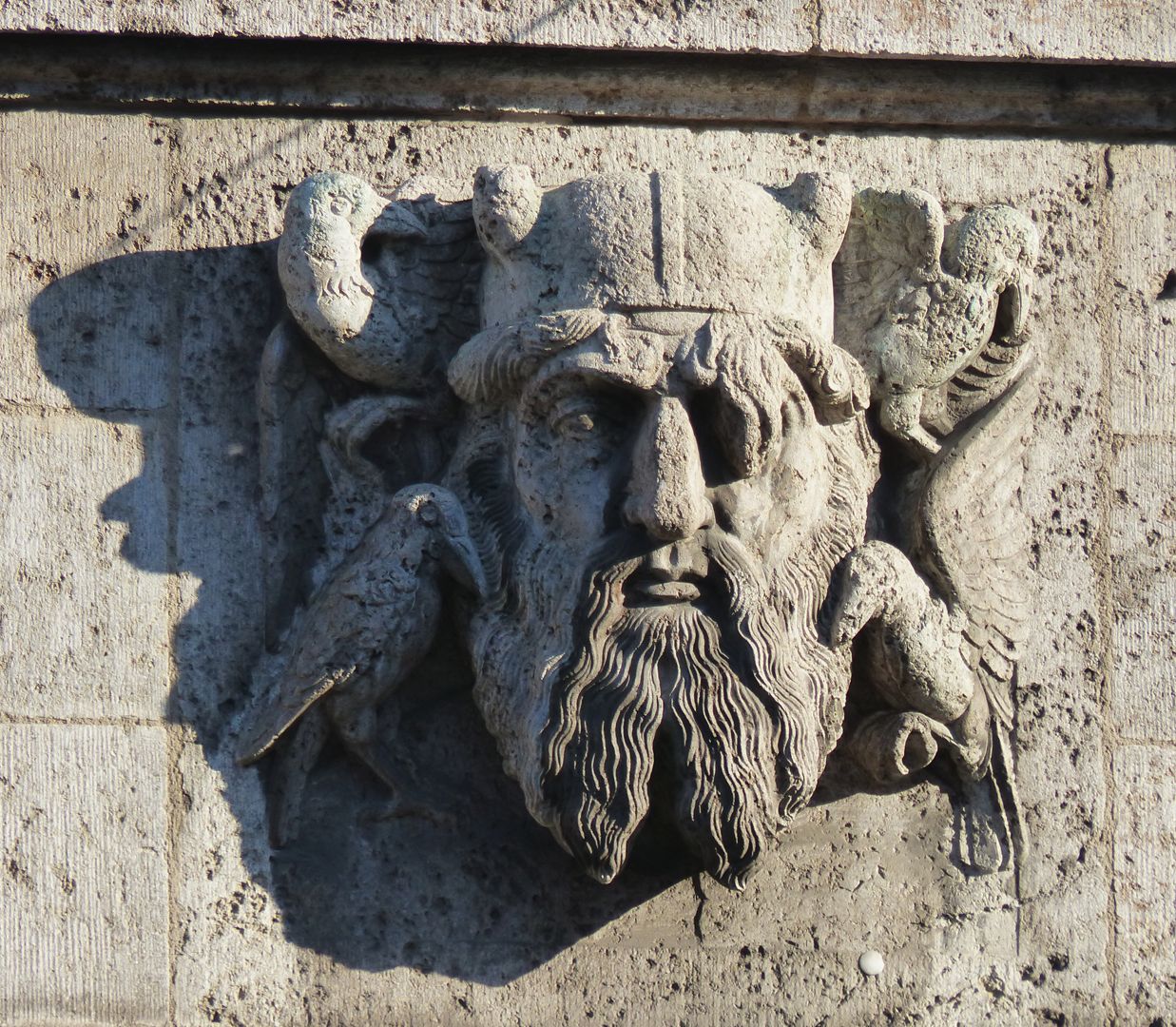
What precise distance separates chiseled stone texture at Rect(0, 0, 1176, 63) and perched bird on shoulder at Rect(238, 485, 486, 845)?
0.90 m

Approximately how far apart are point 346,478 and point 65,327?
0.61 meters

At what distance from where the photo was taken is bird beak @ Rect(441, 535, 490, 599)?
414cm

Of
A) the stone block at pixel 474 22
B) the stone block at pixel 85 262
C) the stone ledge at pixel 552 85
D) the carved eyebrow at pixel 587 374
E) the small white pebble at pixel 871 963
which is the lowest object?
the small white pebble at pixel 871 963

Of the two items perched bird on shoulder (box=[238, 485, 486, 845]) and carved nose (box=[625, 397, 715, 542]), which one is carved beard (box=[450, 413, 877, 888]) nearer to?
carved nose (box=[625, 397, 715, 542])

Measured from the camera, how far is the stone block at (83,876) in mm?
4137

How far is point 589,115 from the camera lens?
14.6 feet

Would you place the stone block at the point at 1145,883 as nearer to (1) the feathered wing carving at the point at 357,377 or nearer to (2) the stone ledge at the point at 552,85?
(2) the stone ledge at the point at 552,85

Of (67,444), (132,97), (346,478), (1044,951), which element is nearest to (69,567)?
(67,444)

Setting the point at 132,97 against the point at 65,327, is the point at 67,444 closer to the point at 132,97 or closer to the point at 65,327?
the point at 65,327

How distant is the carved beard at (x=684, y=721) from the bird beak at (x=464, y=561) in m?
0.25

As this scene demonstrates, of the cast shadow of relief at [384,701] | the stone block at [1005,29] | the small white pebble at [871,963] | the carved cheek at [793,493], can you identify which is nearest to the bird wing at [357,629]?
the cast shadow of relief at [384,701]

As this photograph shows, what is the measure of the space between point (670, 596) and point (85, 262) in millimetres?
1320

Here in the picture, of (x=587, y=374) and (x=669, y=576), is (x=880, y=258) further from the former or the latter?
(x=669, y=576)

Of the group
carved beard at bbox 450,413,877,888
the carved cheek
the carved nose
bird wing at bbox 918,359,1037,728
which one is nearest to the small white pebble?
carved beard at bbox 450,413,877,888
